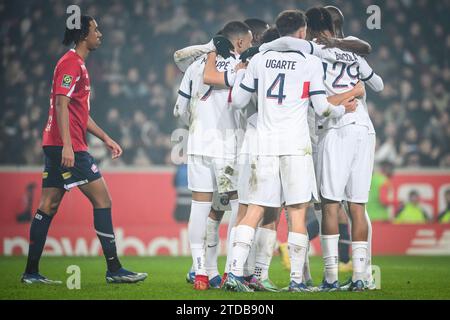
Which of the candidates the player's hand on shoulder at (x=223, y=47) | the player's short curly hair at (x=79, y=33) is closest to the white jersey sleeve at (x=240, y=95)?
A: the player's hand on shoulder at (x=223, y=47)

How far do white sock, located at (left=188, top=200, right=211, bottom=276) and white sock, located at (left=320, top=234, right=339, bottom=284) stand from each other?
1.08 m

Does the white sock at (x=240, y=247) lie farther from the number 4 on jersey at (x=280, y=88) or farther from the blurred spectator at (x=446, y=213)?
the blurred spectator at (x=446, y=213)

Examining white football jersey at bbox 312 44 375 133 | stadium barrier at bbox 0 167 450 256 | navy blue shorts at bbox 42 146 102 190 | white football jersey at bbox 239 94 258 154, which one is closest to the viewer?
→ white football jersey at bbox 239 94 258 154

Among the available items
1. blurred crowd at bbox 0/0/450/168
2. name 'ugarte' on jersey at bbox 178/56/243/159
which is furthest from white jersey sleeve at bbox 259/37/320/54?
blurred crowd at bbox 0/0/450/168

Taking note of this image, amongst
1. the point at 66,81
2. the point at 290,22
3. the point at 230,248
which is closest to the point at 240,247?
the point at 230,248

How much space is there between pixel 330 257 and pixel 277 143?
114 centimetres

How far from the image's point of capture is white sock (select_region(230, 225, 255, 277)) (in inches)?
296

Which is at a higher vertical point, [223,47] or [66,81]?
[223,47]

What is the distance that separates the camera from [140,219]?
14.5 m

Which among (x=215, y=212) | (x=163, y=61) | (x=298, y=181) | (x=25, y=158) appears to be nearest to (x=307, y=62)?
(x=298, y=181)

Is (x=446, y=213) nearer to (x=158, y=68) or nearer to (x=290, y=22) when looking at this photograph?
(x=158, y=68)

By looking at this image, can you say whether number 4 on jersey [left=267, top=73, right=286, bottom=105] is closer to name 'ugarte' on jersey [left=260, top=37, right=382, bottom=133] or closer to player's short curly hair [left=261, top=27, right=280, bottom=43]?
name 'ugarte' on jersey [left=260, top=37, right=382, bottom=133]

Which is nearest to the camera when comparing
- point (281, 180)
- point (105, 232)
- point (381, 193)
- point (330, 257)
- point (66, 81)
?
point (281, 180)

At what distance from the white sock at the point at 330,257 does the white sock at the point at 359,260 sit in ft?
0.59
